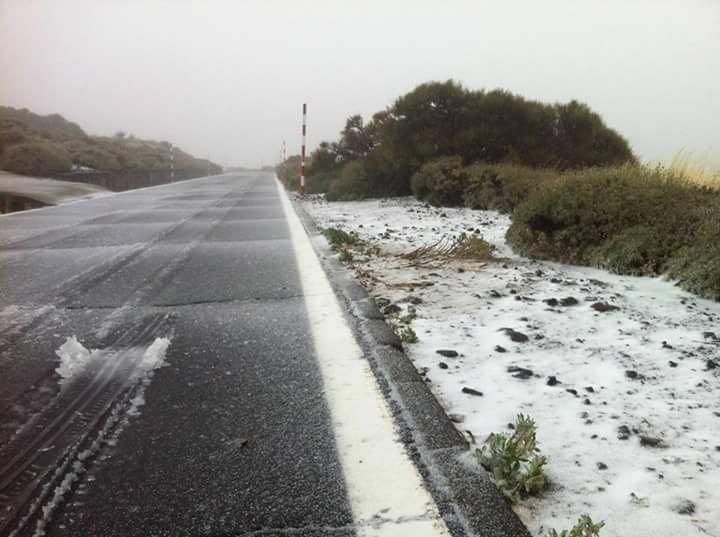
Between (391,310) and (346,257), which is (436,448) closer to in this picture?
(391,310)

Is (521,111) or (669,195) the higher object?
(521,111)

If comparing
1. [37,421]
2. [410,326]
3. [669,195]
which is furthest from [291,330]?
[669,195]

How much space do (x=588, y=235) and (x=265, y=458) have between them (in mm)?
4660

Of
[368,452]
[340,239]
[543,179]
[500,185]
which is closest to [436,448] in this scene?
[368,452]

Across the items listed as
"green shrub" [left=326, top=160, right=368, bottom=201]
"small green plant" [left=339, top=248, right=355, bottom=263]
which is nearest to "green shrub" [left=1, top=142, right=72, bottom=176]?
"green shrub" [left=326, top=160, right=368, bottom=201]

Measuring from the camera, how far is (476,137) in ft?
44.7

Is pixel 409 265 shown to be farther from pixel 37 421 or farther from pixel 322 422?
pixel 37 421

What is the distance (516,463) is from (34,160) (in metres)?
27.0

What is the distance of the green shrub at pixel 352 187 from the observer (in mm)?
15420

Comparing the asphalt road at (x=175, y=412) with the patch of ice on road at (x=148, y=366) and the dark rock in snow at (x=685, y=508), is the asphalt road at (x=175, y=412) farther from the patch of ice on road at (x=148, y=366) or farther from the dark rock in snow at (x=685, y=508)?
the dark rock in snow at (x=685, y=508)

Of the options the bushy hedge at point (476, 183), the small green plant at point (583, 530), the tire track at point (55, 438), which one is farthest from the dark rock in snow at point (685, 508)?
the bushy hedge at point (476, 183)

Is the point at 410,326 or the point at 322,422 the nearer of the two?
the point at 322,422

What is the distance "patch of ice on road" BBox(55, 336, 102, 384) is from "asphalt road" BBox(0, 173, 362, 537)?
48 millimetres

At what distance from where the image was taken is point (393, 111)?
49.3ft
